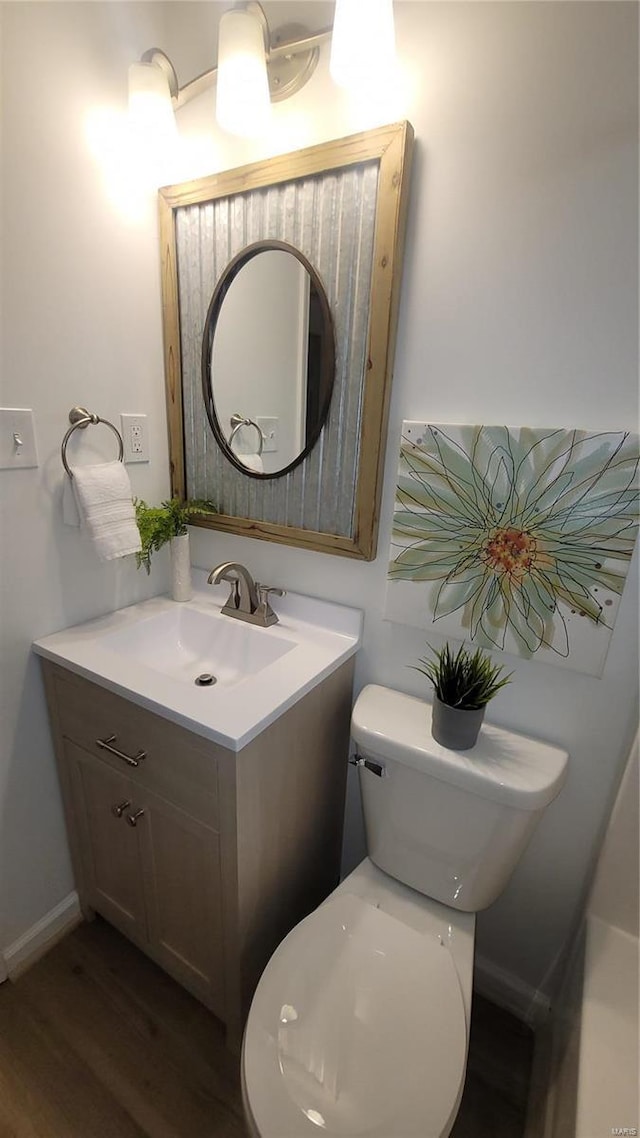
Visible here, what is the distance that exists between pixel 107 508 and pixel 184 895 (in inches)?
35.9

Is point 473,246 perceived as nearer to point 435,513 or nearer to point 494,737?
point 435,513

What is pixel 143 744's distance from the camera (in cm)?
98

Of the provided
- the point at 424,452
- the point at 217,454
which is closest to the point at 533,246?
the point at 424,452

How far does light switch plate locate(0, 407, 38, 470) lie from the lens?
965 mm

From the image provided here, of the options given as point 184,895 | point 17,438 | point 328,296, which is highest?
point 328,296

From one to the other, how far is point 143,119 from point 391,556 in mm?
1131

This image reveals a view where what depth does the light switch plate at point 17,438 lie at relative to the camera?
97 cm

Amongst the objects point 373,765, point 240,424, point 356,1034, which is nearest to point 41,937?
point 356,1034

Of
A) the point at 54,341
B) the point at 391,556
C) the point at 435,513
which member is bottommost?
the point at 391,556

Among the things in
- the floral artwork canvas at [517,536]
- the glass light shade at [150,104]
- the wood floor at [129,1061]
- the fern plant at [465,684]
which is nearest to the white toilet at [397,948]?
the fern plant at [465,684]

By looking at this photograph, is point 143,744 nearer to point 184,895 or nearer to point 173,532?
point 184,895

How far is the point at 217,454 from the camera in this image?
1302 millimetres

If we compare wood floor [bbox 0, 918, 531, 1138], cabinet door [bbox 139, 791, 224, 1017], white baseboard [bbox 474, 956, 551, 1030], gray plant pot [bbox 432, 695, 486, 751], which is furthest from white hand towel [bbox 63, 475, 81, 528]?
white baseboard [bbox 474, 956, 551, 1030]

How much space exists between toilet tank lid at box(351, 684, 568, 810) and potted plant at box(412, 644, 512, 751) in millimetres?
31
